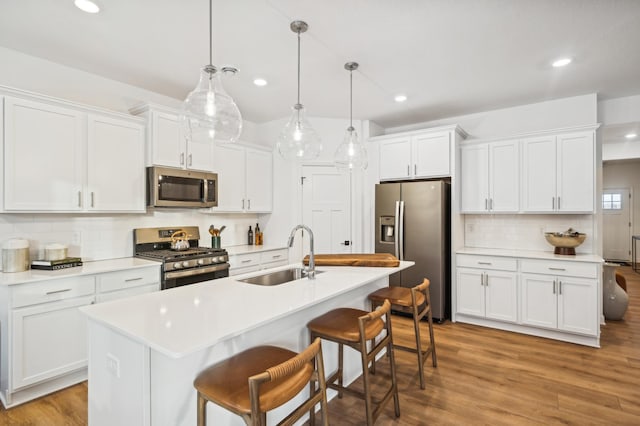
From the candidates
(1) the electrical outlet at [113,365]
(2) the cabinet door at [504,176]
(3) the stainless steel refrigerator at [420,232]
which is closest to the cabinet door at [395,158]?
(3) the stainless steel refrigerator at [420,232]

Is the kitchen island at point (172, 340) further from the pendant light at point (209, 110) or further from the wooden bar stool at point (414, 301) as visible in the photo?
the pendant light at point (209, 110)

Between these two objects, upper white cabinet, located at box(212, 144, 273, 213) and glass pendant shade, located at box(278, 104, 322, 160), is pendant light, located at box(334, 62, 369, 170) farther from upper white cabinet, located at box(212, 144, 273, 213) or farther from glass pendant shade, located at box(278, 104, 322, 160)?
upper white cabinet, located at box(212, 144, 273, 213)

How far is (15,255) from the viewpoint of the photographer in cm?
259

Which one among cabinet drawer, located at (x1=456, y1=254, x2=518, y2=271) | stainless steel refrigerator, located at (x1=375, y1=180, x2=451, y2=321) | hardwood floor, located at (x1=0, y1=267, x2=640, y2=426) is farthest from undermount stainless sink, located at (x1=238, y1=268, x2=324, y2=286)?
cabinet drawer, located at (x1=456, y1=254, x2=518, y2=271)

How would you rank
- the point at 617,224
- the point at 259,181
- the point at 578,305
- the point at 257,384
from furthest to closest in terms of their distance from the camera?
the point at 617,224 → the point at 259,181 → the point at 578,305 → the point at 257,384

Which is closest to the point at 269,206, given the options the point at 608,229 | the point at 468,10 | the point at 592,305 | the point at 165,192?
the point at 165,192

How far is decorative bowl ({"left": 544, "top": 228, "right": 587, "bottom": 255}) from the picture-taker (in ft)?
12.1

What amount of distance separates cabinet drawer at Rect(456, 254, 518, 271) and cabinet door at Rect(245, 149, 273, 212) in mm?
2678

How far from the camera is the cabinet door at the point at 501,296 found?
12.5 feet

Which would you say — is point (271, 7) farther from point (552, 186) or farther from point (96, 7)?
point (552, 186)

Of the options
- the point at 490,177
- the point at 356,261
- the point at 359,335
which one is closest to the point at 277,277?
the point at 356,261

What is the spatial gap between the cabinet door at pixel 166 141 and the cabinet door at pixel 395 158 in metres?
2.58

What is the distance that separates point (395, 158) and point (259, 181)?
1908 millimetres

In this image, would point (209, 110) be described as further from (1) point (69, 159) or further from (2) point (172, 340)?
(1) point (69, 159)
